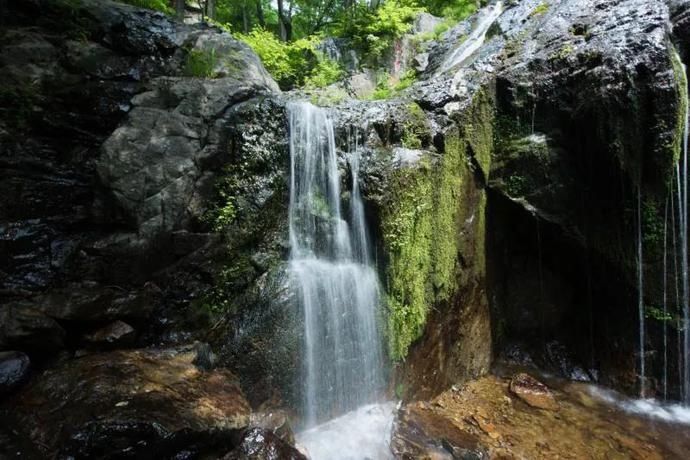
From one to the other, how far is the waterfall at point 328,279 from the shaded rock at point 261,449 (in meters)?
1.62

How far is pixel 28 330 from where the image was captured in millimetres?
3781

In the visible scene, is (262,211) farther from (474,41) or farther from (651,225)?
(474,41)

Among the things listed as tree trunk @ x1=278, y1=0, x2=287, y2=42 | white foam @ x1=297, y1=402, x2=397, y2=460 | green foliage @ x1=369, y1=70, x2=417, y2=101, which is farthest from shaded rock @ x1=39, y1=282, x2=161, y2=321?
tree trunk @ x1=278, y1=0, x2=287, y2=42

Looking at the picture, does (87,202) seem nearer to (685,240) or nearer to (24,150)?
(24,150)

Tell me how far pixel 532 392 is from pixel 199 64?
729 centimetres

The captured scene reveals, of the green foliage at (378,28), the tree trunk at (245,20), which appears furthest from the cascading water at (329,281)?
the tree trunk at (245,20)

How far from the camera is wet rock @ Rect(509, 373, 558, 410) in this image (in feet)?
19.9

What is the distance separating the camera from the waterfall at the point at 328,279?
5.19 m

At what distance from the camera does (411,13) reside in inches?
516

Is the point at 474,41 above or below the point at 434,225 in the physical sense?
above

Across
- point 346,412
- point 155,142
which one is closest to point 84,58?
point 155,142

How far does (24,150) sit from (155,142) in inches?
59.9

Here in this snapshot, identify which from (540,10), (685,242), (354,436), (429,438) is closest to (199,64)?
(354,436)

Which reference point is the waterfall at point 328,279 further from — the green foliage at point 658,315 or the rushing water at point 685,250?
the rushing water at point 685,250
